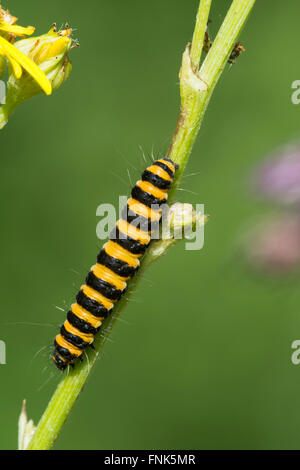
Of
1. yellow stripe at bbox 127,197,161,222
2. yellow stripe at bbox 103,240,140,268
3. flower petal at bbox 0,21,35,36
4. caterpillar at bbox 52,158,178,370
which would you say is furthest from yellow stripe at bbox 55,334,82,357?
flower petal at bbox 0,21,35,36

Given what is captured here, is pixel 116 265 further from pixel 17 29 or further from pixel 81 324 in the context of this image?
pixel 17 29

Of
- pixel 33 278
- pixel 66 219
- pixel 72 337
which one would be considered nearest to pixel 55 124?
pixel 66 219

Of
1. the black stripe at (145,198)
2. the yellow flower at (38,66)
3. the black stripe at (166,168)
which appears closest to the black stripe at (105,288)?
the black stripe at (145,198)

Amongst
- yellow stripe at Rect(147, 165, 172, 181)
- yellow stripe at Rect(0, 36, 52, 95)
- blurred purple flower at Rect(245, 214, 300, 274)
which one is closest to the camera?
yellow stripe at Rect(0, 36, 52, 95)

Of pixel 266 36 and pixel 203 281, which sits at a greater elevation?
pixel 266 36

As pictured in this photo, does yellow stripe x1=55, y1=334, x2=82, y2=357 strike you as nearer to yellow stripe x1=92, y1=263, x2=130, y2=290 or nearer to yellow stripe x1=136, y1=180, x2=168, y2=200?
yellow stripe x1=92, y1=263, x2=130, y2=290
